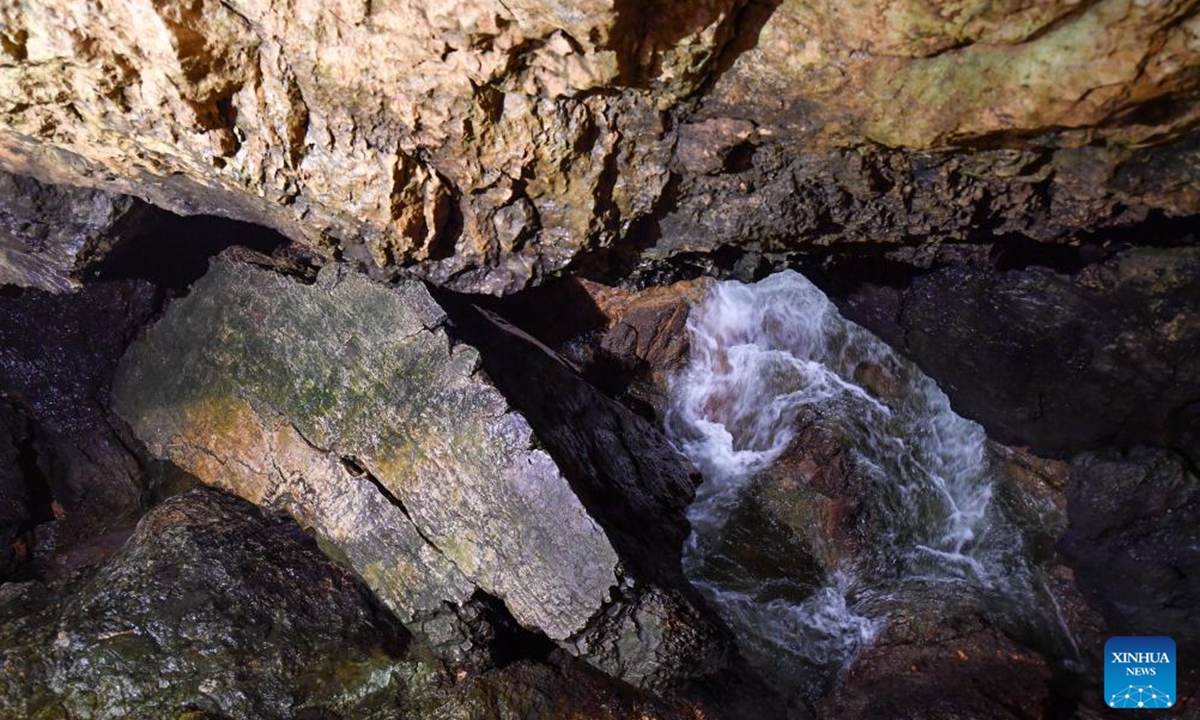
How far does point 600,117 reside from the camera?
10.6 feet

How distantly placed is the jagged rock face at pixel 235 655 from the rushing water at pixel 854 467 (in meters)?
1.11

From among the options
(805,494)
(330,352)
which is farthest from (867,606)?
(330,352)

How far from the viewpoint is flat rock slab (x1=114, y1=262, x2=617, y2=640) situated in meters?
3.96

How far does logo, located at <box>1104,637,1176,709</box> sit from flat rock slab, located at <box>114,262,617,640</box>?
2.72m

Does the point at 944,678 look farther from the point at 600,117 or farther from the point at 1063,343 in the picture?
the point at 600,117

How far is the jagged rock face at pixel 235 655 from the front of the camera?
383 centimetres

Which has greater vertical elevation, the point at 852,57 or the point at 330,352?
the point at 852,57

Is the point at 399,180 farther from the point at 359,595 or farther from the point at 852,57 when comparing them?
the point at 359,595

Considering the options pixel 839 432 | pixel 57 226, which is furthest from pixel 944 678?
pixel 57 226

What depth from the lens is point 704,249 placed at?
406 cm

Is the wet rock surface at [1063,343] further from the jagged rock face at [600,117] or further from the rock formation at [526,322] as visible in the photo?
the jagged rock face at [600,117]

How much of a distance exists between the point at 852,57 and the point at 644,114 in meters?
0.86

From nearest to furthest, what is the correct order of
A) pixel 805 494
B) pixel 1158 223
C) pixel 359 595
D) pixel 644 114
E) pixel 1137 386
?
pixel 644 114 → pixel 1158 223 → pixel 1137 386 → pixel 359 595 → pixel 805 494

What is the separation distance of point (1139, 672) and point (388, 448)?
13.7ft
